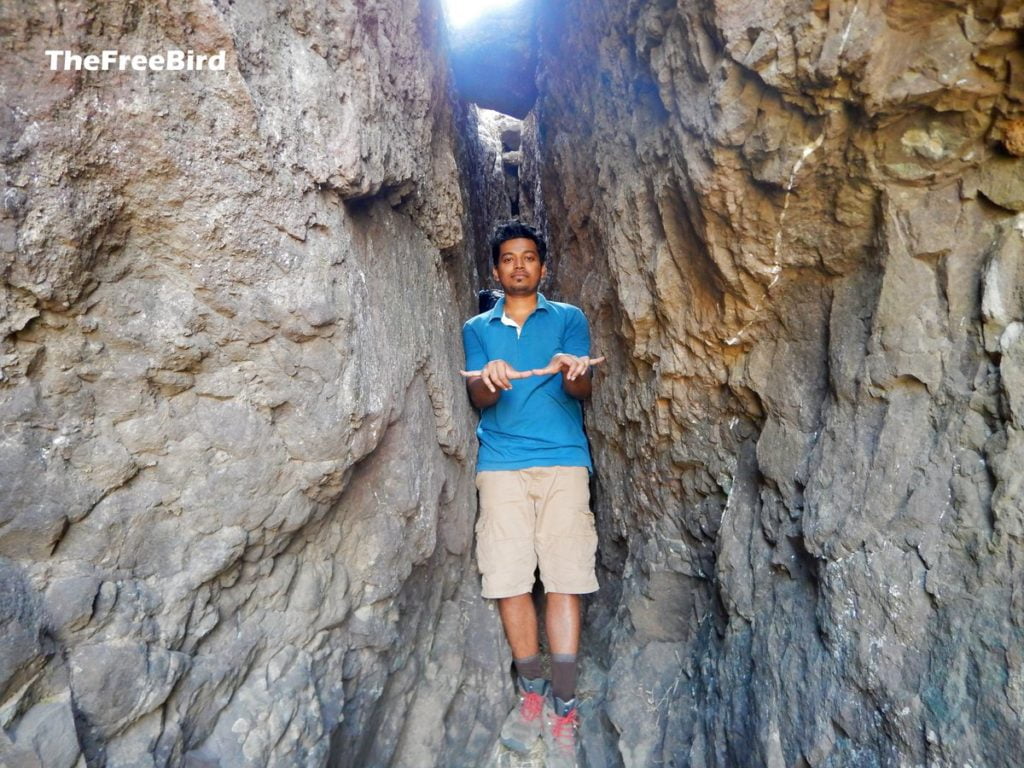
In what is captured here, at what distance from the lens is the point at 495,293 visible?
12.6 feet

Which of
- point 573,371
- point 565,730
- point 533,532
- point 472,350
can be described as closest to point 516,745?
point 565,730

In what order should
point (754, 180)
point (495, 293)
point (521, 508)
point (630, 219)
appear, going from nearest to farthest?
point (754, 180), point (630, 219), point (521, 508), point (495, 293)

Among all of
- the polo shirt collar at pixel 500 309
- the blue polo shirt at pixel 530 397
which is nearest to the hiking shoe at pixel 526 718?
the blue polo shirt at pixel 530 397

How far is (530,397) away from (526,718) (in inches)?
55.1

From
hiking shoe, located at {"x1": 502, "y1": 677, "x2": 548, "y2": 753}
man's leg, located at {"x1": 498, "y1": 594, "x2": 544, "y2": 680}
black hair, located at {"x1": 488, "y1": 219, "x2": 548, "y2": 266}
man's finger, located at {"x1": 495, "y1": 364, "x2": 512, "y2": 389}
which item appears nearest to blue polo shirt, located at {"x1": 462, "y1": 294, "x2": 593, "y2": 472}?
black hair, located at {"x1": 488, "y1": 219, "x2": 548, "y2": 266}

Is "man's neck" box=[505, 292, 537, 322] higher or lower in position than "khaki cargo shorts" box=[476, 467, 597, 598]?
higher

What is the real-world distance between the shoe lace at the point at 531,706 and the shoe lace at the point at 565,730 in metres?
0.08

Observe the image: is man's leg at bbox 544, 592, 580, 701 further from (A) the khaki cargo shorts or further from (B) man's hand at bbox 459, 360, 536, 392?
(B) man's hand at bbox 459, 360, 536, 392

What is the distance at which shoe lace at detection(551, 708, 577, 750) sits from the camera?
271 centimetres

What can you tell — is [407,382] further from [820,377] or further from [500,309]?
[820,377]

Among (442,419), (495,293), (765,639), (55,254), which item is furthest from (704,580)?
(55,254)

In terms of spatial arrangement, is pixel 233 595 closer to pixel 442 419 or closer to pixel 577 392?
pixel 442 419

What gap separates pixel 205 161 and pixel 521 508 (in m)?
1.88

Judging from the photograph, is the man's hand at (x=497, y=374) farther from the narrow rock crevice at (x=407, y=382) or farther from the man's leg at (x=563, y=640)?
the man's leg at (x=563, y=640)
